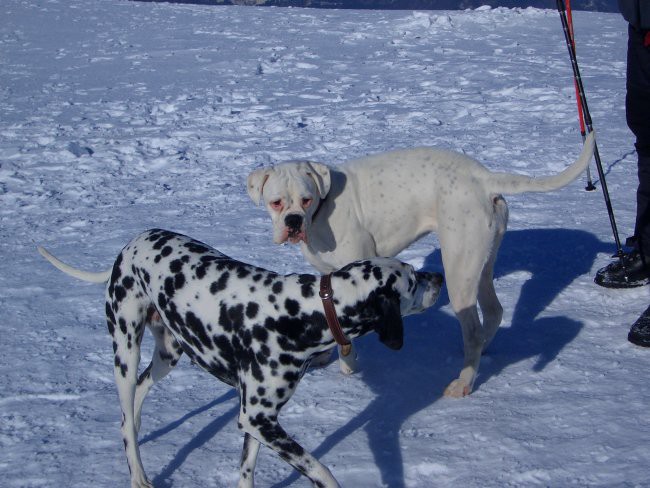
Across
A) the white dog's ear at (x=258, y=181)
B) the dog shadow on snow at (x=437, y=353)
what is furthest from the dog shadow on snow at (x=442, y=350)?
the white dog's ear at (x=258, y=181)

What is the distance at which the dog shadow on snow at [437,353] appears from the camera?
12.0 ft

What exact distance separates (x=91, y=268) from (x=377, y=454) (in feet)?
10.4

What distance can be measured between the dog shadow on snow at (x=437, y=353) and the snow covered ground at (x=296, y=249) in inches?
0.7

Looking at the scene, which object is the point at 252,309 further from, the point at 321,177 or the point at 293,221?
the point at 321,177

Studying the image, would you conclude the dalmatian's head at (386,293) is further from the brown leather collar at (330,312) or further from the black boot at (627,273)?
the black boot at (627,273)

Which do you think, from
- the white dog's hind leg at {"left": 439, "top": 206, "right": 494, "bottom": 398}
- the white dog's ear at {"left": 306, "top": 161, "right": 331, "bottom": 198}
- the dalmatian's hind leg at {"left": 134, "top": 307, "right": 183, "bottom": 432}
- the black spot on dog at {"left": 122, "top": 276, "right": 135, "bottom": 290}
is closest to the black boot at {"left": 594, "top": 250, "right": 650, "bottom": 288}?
the white dog's hind leg at {"left": 439, "top": 206, "right": 494, "bottom": 398}

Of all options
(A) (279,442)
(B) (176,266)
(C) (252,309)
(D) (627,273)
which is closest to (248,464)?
(A) (279,442)

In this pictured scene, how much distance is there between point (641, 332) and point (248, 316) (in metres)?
2.48

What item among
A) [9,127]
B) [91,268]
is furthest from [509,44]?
[91,268]

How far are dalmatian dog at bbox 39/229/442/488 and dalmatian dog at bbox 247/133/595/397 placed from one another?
699mm

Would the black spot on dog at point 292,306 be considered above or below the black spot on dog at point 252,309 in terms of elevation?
above

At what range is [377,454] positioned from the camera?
3.52 meters

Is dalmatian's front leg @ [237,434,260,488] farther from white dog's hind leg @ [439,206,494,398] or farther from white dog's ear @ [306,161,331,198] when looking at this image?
white dog's ear @ [306,161,331,198]

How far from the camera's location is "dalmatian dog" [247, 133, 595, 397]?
4039 millimetres
